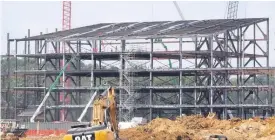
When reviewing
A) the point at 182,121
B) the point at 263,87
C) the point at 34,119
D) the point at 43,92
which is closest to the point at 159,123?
the point at 182,121

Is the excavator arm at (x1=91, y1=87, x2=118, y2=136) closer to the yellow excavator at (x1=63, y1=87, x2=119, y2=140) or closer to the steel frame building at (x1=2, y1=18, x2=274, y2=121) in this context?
the yellow excavator at (x1=63, y1=87, x2=119, y2=140)

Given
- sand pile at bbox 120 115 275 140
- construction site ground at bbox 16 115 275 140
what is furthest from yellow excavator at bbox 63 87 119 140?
sand pile at bbox 120 115 275 140

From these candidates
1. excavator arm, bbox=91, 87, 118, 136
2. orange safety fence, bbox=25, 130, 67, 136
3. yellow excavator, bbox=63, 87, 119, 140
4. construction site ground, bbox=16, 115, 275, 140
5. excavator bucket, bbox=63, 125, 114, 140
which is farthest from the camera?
orange safety fence, bbox=25, 130, 67, 136

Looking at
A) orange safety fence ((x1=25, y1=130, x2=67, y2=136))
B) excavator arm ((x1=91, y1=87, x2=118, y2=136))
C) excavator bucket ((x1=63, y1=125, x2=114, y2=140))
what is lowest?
orange safety fence ((x1=25, y1=130, x2=67, y2=136))

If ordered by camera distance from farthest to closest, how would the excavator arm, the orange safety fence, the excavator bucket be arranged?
the orange safety fence → the excavator arm → the excavator bucket

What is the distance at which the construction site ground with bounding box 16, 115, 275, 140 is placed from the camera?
169 ft

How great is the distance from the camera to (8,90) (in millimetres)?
119250

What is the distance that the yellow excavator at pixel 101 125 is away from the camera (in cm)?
3693

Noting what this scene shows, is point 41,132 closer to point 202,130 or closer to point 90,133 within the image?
point 202,130

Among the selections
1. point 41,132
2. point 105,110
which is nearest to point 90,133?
point 105,110

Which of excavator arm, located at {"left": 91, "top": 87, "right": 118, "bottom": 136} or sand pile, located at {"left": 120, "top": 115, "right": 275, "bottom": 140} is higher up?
excavator arm, located at {"left": 91, "top": 87, "right": 118, "bottom": 136}

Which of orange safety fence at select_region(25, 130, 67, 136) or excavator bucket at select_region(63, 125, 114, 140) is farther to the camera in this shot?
orange safety fence at select_region(25, 130, 67, 136)

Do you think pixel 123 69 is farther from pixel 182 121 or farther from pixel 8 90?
pixel 182 121

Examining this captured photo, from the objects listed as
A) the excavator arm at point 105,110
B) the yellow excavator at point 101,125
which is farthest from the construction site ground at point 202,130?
the yellow excavator at point 101,125
